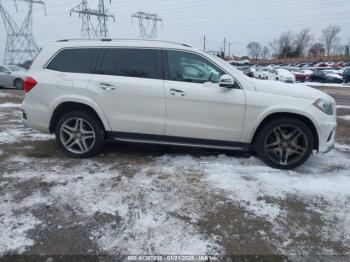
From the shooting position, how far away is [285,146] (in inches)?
182

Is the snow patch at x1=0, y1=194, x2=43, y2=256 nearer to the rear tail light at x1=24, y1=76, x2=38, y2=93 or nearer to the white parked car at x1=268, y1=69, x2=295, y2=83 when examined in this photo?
the rear tail light at x1=24, y1=76, x2=38, y2=93

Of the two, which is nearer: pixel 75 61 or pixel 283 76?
pixel 75 61

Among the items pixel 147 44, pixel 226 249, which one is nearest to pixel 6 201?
pixel 226 249

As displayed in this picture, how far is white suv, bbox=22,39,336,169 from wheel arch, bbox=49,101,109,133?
0.02 m

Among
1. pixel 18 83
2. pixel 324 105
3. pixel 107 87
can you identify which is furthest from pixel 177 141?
pixel 18 83

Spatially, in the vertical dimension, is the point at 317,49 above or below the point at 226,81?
above

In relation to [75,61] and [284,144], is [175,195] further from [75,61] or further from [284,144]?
[75,61]

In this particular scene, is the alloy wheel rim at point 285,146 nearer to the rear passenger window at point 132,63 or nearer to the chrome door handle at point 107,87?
the rear passenger window at point 132,63

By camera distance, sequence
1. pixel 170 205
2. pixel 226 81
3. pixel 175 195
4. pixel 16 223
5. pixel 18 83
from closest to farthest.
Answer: pixel 16 223
pixel 170 205
pixel 175 195
pixel 226 81
pixel 18 83

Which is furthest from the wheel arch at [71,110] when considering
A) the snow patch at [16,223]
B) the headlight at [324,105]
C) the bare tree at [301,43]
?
the bare tree at [301,43]

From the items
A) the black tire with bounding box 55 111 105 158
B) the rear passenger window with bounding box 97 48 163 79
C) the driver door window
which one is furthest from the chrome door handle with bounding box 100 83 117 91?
the driver door window

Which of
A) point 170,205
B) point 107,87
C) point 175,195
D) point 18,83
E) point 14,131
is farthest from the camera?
point 18,83

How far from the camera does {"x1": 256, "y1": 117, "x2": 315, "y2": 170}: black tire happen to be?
4504mm

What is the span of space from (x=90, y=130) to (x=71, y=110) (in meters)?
0.44
